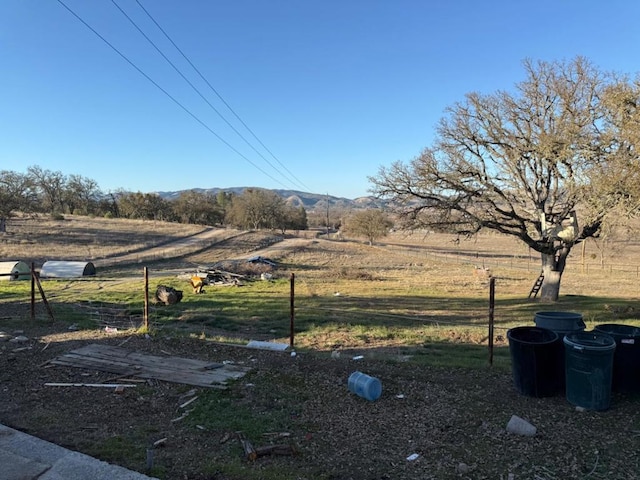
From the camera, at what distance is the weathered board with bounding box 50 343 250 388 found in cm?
667

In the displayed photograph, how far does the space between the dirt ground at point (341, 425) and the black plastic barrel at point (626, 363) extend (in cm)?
18

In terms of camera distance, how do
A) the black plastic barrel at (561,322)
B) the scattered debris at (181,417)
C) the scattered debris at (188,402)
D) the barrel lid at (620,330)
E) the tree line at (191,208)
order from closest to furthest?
the scattered debris at (181,417), the scattered debris at (188,402), the barrel lid at (620,330), the black plastic barrel at (561,322), the tree line at (191,208)

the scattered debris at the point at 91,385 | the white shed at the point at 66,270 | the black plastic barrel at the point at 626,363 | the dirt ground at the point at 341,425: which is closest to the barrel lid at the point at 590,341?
the black plastic barrel at the point at 626,363

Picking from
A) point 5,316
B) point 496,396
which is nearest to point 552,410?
point 496,396

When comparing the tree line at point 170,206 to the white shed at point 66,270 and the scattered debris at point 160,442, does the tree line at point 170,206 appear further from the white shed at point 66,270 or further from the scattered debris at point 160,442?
the scattered debris at point 160,442

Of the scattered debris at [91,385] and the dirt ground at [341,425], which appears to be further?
the scattered debris at [91,385]

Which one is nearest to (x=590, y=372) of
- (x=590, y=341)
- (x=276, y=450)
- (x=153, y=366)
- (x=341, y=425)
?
(x=590, y=341)

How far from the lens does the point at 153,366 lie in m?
7.28

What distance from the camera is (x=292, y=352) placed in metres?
8.23

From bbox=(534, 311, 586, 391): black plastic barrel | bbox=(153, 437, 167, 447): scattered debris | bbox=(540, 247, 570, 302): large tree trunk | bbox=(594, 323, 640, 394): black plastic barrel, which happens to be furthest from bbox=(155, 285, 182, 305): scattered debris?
bbox=(540, 247, 570, 302): large tree trunk

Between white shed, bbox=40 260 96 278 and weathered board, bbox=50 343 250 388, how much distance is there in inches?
1045

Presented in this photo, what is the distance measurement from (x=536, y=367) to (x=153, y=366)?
5.81 m

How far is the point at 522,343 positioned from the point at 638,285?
1443 inches

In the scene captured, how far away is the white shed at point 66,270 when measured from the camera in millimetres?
31453
